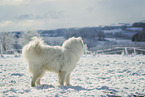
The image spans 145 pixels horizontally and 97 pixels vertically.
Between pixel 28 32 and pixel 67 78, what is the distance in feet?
181

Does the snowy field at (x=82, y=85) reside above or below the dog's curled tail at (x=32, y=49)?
below

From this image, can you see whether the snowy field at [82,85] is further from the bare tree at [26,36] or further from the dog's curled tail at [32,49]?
the bare tree at [26,36]

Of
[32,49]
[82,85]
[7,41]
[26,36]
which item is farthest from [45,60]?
[7,41]

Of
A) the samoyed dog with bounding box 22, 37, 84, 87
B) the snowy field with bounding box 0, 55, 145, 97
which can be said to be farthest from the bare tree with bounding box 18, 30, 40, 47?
the samoyed dog with bounding box 22, 37, 84, 87

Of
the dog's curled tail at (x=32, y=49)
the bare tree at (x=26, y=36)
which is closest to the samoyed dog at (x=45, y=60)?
the dog's curled tail at (x=32, y=49)

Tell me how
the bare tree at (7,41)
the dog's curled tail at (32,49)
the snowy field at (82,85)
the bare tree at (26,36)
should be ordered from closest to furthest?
the snowy field at (82,85) → the dog's curled tail at (32,49) → the bare tree at (26,36) → the bare tree at (7,41)

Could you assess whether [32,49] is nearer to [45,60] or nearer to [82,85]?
[45,60]

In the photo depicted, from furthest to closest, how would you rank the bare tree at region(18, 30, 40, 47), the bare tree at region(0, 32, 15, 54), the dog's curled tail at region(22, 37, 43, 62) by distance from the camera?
the bare tree at region(0, 32, 15, 54) → the bare tree at region(18, 30, 40, 47) → the dog's curled tail at region(22, 37, 43, 62)

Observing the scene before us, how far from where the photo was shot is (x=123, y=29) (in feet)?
336

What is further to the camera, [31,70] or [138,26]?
[138,26]

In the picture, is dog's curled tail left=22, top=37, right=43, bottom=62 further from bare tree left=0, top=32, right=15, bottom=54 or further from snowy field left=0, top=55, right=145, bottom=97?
bare tree left=0, top=32, right=15, bottom=54

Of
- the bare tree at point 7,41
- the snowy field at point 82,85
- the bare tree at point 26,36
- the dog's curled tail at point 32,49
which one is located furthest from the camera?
the bare tree at point 7,41

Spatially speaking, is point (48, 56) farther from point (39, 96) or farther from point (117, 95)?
point (117, 95)

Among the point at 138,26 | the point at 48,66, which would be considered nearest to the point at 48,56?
the point at 48,66
